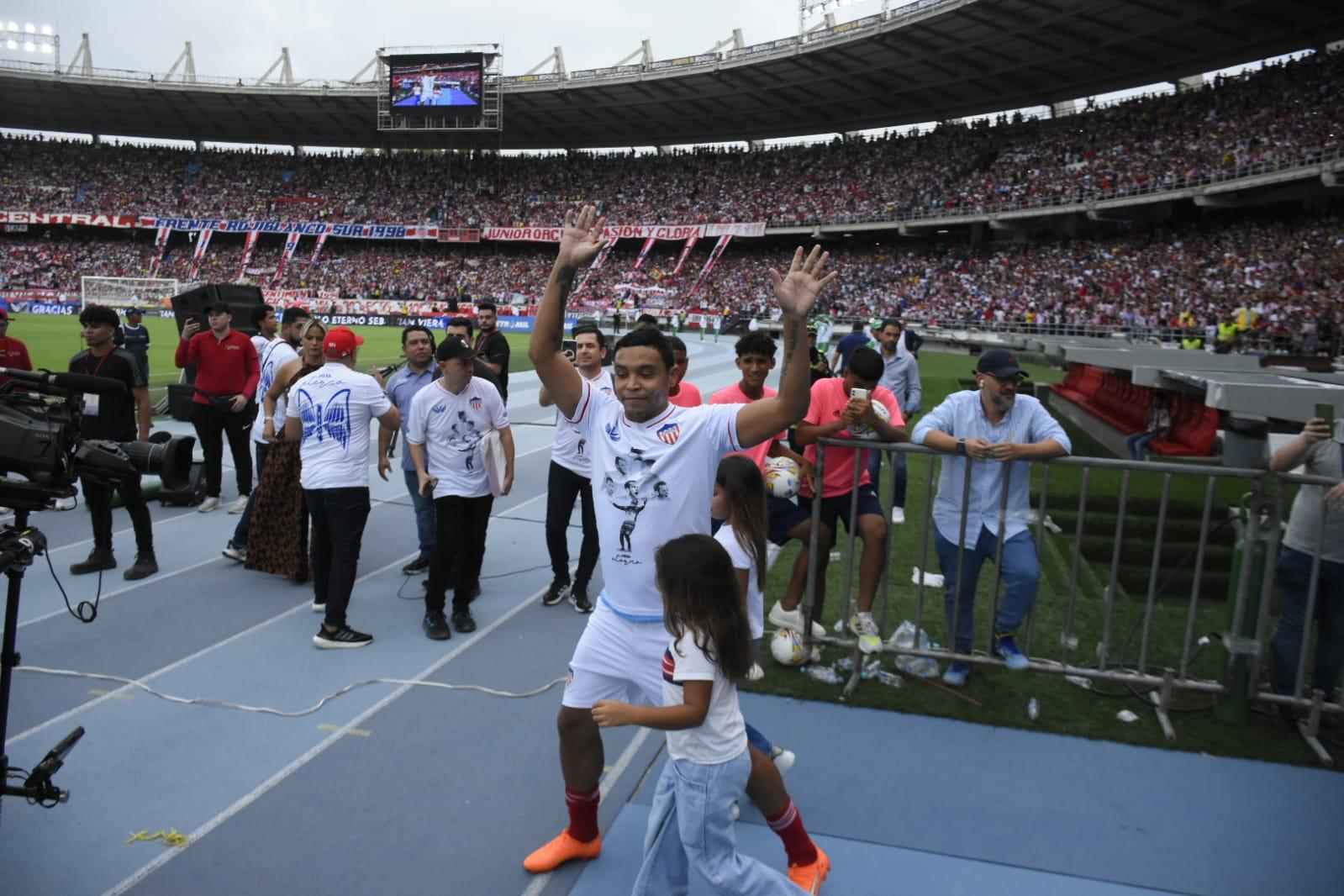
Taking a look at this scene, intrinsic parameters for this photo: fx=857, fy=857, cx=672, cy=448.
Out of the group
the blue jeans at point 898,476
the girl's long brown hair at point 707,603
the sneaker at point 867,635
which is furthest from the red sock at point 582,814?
the blue jeans at point 898,476

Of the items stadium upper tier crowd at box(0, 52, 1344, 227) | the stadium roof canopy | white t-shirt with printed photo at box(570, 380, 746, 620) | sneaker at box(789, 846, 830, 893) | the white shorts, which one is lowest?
sneaker at box(789, 846, 830, 893)

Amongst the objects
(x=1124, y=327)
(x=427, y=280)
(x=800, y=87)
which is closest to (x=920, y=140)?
(x=800, y=87)

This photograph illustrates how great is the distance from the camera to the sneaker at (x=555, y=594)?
241 inches

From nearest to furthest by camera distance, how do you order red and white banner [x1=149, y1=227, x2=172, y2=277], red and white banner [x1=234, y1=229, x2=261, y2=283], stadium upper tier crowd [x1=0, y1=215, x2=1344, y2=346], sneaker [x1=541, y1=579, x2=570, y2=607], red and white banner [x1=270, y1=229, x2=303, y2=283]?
sneaker [x1=541, y1=579, x2=570, y2=607], stadium upper tier crowd [x1=0, y1=215, x2=1344, y2=346], red and white banner [x1=234, y1=229, x2=261, y2=283], red and white banner [x1=149, y1=227, x2=172, y2=277], red and white banner [x1=270, y1=229, x2=303, y2=283]

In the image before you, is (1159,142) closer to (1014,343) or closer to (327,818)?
(1014,343)

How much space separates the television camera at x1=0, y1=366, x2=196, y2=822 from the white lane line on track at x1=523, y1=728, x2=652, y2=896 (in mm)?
1681

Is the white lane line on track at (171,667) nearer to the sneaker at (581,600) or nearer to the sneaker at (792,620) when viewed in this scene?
the sneaker at (581,600)

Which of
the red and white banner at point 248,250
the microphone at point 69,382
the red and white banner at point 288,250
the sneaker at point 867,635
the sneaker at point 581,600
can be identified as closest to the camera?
the microphone at point 69,382

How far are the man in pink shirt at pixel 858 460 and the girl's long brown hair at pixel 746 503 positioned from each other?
1396 millimetres

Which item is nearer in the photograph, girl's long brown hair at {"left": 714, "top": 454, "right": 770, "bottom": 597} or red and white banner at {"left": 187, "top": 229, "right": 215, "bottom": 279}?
girl's long brown hair at {"left": 714, "top": 454, "right": 770, "bottom": 597}

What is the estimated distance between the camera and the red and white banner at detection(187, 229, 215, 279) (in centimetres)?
5797

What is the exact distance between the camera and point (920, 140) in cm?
4981

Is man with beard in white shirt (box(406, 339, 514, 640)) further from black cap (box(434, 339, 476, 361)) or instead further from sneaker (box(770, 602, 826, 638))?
sneaker (box(770, 602, 826, 638))

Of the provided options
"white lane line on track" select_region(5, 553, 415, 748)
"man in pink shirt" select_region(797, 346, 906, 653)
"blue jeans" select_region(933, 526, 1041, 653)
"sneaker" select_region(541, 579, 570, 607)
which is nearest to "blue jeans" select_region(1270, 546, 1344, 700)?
"blue jeans" select_region(933, 526, 1041, 653)
